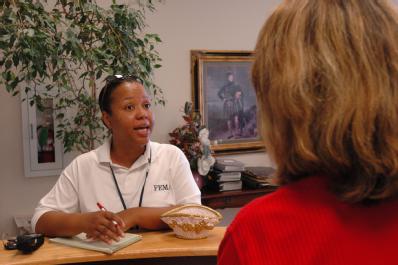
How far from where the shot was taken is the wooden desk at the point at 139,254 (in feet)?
5.19

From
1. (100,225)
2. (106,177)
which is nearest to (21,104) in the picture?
(106,177)

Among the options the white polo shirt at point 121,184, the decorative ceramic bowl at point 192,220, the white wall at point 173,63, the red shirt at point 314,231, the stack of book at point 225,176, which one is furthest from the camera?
the stack of book at point 225,176

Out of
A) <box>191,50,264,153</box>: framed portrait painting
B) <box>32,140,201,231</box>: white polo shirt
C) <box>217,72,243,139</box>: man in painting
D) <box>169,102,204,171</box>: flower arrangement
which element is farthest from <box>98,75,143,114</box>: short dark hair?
<box>217,72,243,139</box>: man in painting

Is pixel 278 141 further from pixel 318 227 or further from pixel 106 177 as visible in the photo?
pixel 106 177

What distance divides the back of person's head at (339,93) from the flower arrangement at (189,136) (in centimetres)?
283

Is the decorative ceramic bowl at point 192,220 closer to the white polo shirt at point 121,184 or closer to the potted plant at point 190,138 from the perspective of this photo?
the white polo shirt at point 121,184

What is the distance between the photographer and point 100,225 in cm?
168

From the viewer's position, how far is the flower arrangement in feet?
11.7

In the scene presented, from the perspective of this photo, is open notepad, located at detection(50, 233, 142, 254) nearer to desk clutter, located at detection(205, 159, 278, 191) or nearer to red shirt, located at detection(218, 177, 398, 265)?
red shirt, located at detection(218, 177, 398, 265)

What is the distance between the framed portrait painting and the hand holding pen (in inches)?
95.7

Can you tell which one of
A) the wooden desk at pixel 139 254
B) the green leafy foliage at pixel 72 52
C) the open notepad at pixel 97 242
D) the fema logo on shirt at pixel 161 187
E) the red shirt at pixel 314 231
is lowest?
the wooden desk at pixel 139 254

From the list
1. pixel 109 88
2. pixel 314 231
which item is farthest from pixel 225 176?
pixel 314 231

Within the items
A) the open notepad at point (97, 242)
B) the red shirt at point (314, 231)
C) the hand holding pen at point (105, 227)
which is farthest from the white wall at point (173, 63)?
the red shirt at point (314, 231)

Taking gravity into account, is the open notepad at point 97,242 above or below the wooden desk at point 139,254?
above
